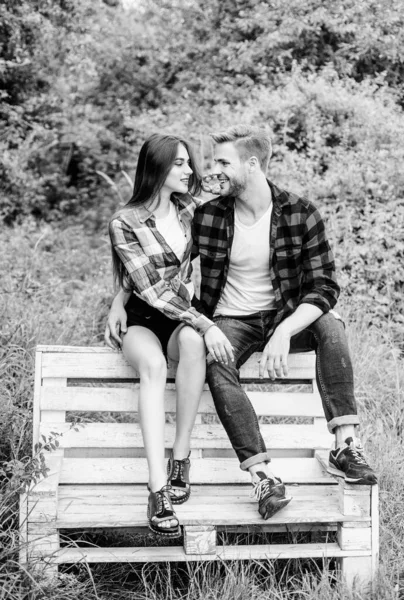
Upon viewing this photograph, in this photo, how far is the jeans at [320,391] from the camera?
2732 millimetres

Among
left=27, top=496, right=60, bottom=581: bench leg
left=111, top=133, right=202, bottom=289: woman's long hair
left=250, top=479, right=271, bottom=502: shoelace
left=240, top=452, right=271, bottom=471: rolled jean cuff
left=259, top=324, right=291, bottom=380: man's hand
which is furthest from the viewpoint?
left=111, top=133, right=202, bottom=289: woman's long hair

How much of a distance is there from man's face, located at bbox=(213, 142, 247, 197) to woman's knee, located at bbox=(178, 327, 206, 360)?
701mm

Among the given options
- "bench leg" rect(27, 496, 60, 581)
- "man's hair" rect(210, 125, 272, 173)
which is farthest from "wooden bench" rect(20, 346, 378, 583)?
"man's hair" rect(210, 125, 272, 173)

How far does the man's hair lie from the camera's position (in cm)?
317

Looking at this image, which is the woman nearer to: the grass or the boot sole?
the boot sole

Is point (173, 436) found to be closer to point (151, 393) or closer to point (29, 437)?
point (151, 393)

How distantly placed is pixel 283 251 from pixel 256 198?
276mm

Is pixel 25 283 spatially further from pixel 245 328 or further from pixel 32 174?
pixel 32 174

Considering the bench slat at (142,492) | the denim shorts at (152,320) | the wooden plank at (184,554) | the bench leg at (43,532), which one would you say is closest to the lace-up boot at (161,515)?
the wooden plank at (184,554)

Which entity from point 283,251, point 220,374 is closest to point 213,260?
point 283,251

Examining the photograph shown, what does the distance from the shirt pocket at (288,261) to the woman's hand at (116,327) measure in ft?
2.31

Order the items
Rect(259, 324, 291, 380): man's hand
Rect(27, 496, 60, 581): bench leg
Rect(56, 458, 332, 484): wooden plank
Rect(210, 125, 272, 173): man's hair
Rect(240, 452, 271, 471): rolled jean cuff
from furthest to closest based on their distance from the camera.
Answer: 1. Rect(210, 125, 272, 173): man's hair
2. Rect(56, 458, 332, 484): wooden plank
3. Rect(259, 324, 291, 380): man's hand
4. Rect(240, 452, 271, 471): rolled jean cuff
5. Rect(27, 496, 60, 581): bench leg

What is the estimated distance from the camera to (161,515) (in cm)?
250

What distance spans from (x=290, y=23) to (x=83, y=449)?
5743mm
